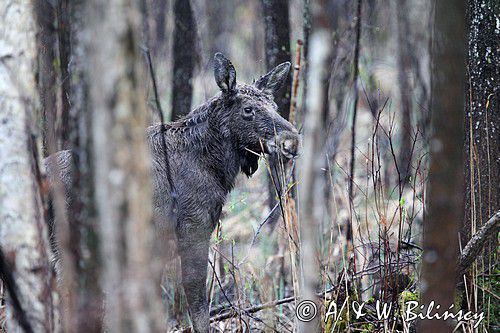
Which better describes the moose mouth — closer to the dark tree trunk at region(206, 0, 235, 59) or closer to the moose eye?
the moose eye

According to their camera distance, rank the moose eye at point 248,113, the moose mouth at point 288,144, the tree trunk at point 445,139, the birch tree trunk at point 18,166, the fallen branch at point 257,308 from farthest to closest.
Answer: the moose eye at point 248,113, the moose mouth at point 288,144, the fallen branch at point 257,308, the birch tree trunk at point 18,166, the tree trunk at point 445,139

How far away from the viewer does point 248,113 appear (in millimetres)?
6125

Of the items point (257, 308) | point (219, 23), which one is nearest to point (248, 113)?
point (257, 308)

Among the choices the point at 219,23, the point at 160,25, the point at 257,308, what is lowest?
the point at 257,308

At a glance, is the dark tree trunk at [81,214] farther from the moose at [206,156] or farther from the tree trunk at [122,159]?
the moose at [206,156]

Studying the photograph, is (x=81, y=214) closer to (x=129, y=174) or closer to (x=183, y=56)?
(x=129, y=174)

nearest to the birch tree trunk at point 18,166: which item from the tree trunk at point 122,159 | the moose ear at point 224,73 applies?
the tree trunk at point 122,159

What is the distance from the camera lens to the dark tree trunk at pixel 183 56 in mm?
8992

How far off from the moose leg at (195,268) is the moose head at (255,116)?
922mm

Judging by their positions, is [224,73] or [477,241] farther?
[224,73]

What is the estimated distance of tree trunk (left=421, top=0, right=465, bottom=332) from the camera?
309cm

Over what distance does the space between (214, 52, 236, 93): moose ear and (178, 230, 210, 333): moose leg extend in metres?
1.34

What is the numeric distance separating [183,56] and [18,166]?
569 centimetres

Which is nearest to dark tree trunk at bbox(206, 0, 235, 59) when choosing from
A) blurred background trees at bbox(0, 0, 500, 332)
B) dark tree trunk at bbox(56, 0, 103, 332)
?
blurred background trees at bbox(0, 0, 500, 332)
